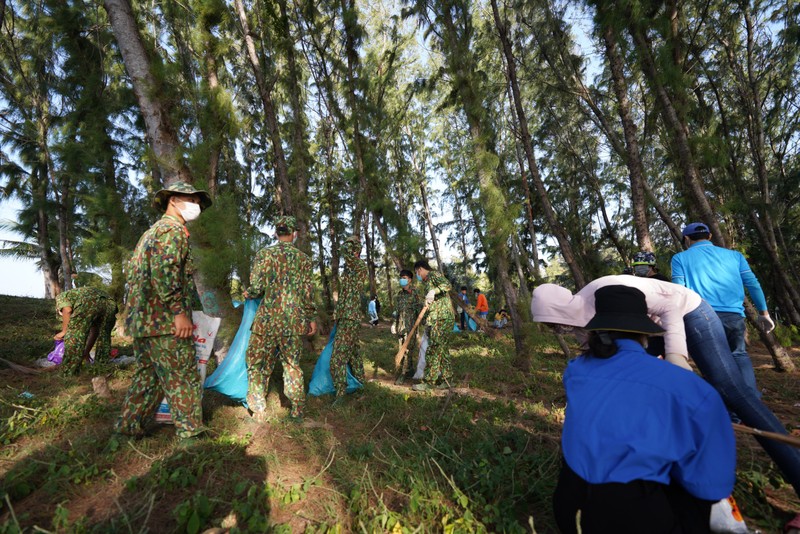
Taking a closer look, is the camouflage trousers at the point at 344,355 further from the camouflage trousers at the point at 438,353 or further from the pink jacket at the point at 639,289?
the pink jacket at the point at 639,289

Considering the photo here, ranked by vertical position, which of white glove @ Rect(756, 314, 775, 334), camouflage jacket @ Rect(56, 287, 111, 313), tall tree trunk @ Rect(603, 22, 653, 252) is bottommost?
white glove @ Rect(756, 314, 775, 334)

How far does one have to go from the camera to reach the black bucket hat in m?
1.63

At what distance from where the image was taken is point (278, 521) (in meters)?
2.17

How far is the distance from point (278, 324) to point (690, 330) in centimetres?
344

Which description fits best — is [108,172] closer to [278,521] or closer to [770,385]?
[278,521]

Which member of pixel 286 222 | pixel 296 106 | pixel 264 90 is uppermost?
pixel 296 106

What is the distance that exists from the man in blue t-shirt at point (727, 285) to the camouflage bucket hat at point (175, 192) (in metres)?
4.09

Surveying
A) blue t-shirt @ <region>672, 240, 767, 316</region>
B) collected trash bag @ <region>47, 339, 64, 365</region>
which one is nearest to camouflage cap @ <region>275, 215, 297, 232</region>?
blue t-shirt @ <region>672, 240, 767, 316</region>

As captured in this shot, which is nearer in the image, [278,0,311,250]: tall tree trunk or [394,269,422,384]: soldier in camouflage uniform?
[394,269,422,384]: soldier in camouflage uniform

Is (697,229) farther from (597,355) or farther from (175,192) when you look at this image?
(175,192)

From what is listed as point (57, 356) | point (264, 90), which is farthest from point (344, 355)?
point (264, 90)

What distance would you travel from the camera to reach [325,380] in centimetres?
477

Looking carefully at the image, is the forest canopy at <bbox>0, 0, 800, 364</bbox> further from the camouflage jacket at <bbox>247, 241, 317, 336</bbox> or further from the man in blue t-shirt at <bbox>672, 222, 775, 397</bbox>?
the man in blue t-shirt at <bbox>672, 222, 775, 397</bbox>

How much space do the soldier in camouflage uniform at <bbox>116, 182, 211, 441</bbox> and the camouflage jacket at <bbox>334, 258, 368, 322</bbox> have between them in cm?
203
